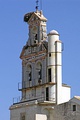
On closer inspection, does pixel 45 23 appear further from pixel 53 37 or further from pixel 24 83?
pixel 24 83

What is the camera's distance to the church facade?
59.2m

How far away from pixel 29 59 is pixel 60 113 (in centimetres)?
819

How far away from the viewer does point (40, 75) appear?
61.8 m

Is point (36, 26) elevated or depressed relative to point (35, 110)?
elevated

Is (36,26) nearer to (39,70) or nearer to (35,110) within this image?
(39,70)

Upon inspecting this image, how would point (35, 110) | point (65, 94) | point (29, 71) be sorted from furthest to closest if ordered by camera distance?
point (29, 71)
point (65, 94)
point (35, 110)

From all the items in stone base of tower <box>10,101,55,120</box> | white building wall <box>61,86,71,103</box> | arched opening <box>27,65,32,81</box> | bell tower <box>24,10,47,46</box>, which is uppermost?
bell tower <box>24,10,47,46</box>

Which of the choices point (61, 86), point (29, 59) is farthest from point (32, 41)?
point (61, 86)

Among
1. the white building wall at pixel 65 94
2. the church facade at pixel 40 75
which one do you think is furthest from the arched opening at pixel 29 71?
the white building wall at pixel 65 94

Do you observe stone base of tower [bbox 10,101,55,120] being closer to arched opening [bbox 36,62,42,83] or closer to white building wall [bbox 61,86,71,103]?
white building wall [bbox 61,86,71,103]

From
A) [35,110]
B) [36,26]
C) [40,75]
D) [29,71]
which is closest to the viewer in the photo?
[35,110]

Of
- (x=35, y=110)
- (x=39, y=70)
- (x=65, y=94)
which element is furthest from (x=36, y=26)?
(x=35, y=110)

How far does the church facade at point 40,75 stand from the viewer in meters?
59.2

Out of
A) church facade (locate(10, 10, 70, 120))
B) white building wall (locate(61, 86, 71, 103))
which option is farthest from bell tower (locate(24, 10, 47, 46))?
white building wall (locate(61, 86, 71, 103))
